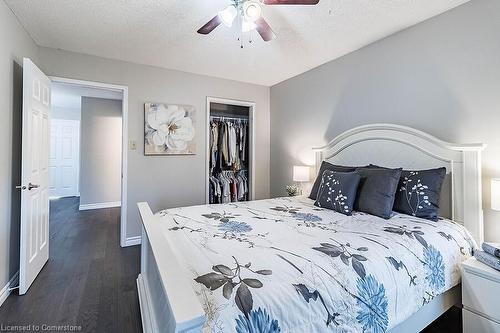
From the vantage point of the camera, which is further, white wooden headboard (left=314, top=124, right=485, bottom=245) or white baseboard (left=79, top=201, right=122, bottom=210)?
white baseboard (left=79, top=201, right=122, bottom=210)

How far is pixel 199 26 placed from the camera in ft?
7.97

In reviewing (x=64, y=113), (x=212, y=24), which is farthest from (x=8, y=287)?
(x=64, y=113)

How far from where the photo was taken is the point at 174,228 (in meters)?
1.68

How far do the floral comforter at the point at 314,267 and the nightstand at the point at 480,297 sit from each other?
8 cm

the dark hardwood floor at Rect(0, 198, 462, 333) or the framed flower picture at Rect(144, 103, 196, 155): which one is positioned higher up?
the framed flower picture at Rect(144, 103, 196, 155)

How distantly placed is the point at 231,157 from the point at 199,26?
232 centimetres

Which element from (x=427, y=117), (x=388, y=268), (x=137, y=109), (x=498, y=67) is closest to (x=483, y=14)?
(x=498, y=67)

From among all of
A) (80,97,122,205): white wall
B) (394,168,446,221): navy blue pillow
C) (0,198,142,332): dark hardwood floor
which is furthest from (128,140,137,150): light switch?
(394,168,446,221): navy blue pillow

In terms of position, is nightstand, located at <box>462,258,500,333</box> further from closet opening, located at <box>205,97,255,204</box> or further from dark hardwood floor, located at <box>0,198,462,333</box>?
closet opening, located at <box>205,97,255,204</box>

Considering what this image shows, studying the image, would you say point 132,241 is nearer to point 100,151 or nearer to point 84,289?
point 84,289

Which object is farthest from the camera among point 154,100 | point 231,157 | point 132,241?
point 231,157

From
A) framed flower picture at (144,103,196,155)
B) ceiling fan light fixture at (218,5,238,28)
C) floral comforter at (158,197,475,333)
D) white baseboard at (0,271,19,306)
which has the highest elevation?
ceiling fan light fixture at (218,5,238,28)

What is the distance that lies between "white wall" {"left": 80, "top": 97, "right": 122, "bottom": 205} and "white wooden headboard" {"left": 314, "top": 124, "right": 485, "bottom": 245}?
17.1 feet

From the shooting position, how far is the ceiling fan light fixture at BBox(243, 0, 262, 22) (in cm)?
173
